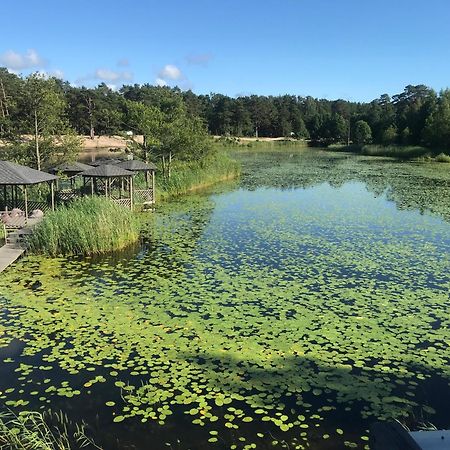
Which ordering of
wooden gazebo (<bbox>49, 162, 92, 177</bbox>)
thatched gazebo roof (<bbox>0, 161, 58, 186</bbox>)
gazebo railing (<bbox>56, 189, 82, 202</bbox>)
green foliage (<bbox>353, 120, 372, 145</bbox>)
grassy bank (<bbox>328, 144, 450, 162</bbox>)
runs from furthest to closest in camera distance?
green foliage (<bbox>353, 120, 372, 145</bbox>)
grassy bank (<bbox>328, 144, 450, 162</bbox>)
wooden gazebo (<bbox>49, 162, 92, 177</bbox>)
gazebo railing (<bbox>56, 189, 82, 202</bbox>)
thatched gazebo roof (<bbox>0, 161, 58, 186</bbox>)

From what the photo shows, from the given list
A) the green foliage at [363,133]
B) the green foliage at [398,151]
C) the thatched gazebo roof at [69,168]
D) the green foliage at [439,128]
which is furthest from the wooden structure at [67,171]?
the green foliage at [363,133]

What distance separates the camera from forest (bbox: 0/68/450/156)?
1927 cm

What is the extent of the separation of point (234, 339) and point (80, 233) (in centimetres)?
650

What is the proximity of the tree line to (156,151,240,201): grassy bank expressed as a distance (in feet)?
3.47

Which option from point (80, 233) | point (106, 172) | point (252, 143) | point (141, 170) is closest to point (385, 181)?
point (141, 170)

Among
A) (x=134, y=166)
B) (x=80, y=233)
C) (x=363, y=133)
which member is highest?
(x=363, y=133)

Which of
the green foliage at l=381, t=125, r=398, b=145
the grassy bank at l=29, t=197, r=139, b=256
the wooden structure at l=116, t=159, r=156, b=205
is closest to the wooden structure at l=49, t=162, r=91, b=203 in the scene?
the wooden structure at l=116, t=159, r=156, b=205

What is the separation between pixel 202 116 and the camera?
92.2 meters

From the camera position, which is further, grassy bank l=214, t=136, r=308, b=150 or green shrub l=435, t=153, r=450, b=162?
A: grassy bank l=214, t=136, r=308, b=150

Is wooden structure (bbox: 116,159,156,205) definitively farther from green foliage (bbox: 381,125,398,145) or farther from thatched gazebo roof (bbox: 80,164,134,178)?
green foliage (bbox: 381,125,398,145)

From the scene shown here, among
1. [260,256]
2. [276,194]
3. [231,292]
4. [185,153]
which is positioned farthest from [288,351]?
[185,153]

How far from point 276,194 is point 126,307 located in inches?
→ 697

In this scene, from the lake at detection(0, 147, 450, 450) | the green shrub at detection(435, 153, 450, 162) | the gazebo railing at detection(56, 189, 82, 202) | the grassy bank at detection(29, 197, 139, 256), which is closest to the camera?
the lake at detection(0, 147, 450, 450)

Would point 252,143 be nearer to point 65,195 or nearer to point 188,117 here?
point 188,117
